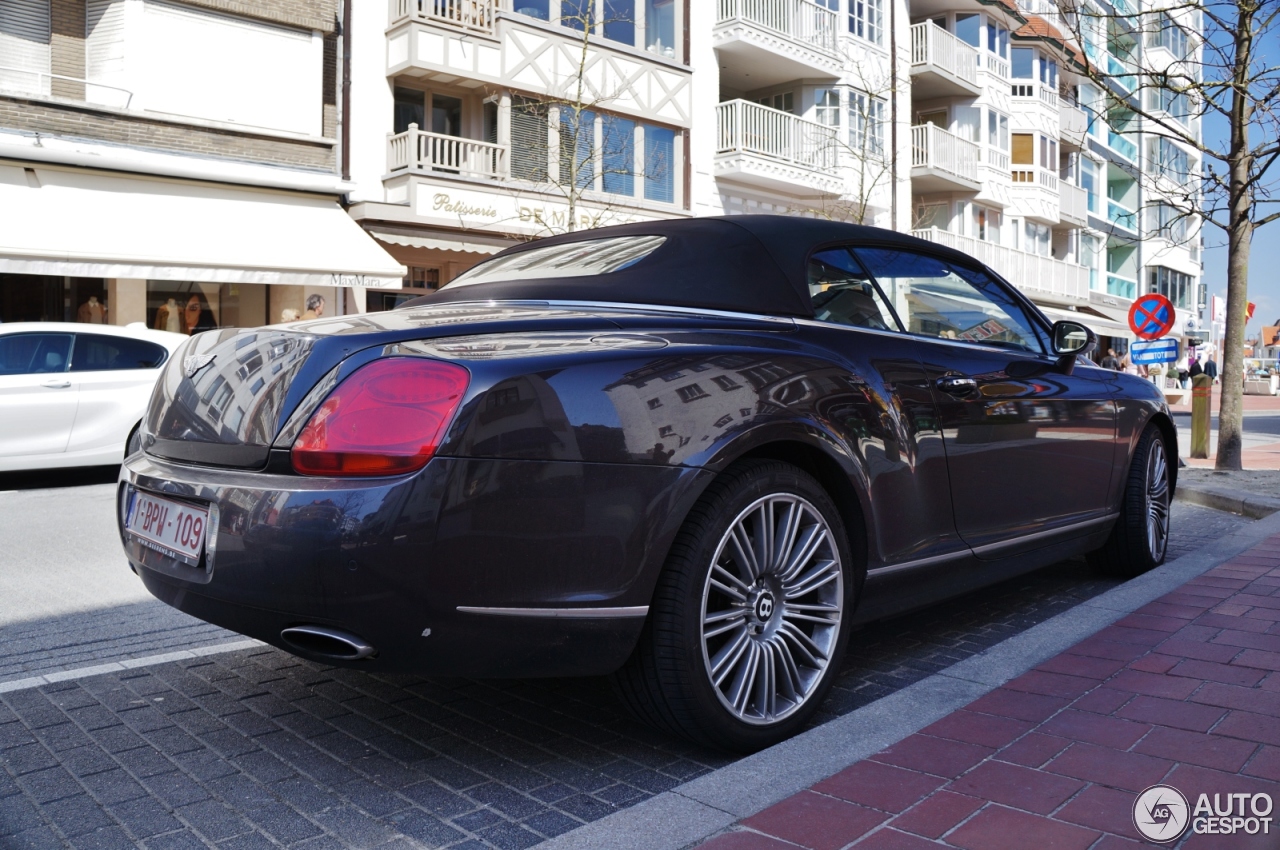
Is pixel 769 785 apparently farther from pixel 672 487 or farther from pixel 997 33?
pixel 997 33

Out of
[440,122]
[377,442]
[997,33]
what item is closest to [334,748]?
[377,442]

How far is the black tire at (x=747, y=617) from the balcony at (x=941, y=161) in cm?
2988

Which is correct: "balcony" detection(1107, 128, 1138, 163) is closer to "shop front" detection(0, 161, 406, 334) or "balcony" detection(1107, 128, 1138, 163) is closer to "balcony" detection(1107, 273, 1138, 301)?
"balcony" detection(1107, 273, 1138, 301)

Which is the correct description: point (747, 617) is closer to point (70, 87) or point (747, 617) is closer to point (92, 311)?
point (92, 311)

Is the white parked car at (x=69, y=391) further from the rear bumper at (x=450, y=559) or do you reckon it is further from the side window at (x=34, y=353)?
the rear bumper at (x=450, y=559)

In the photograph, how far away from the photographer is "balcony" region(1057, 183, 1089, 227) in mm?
39188

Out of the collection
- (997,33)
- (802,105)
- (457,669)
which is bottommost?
(457,669)

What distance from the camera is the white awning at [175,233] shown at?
14.3 m

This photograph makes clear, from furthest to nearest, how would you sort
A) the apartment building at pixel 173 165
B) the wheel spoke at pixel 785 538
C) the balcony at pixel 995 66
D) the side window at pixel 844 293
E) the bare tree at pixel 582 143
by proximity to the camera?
the balcony at pixel 995 66, the bare tree at pixel 582 143, the apartment building at pixel 173 165, the side window at pixel 844 293, the wheel spoke at pixel 785 538

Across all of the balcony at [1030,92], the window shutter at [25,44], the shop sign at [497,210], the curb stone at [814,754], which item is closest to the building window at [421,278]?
the shop sign at [497,210]

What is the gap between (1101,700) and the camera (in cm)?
325

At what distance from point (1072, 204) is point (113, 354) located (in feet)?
119

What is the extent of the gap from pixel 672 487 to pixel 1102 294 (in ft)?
151

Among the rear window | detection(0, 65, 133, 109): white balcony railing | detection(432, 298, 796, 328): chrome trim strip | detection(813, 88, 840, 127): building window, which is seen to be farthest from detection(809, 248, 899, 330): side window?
detection(813, 88, 840, 127): building window
